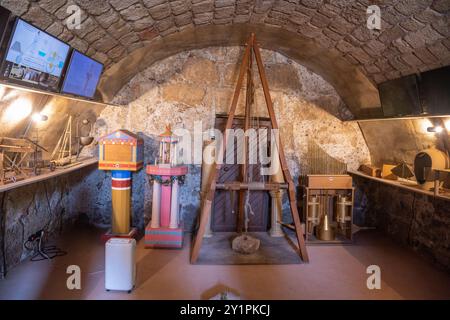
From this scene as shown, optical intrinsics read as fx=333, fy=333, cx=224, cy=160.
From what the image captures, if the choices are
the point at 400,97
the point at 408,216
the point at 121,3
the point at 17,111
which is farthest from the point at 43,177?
the point at 408,216

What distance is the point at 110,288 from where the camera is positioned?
10.6 ft

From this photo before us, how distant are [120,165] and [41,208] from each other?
1104 millimetres

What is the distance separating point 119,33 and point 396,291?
399 centimetres

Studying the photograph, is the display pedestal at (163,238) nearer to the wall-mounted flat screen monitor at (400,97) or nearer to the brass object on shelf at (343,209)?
the brass object on shelf at (343,209)

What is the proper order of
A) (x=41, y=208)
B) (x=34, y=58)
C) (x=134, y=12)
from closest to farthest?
1. (x=34, y=58)
2. (x=134, y=12)
3. (x=41, y=208)

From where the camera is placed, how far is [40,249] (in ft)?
13.4

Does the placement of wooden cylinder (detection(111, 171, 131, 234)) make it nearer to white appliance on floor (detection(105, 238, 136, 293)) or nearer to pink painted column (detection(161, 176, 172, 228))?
pink painted column (detection(161, 176, 172, 228))

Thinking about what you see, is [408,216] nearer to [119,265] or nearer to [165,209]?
[165,209]

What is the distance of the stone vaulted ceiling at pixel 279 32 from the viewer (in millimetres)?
2940

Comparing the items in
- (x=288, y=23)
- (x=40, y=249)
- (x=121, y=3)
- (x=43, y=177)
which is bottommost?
(x=40, y=249)

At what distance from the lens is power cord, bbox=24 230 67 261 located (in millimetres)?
3926

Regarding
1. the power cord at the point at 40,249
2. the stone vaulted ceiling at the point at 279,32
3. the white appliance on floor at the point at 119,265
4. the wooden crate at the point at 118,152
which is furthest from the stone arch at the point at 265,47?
the white appliance on floor at the point at 119,265

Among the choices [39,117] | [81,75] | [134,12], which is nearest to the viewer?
[134,12]

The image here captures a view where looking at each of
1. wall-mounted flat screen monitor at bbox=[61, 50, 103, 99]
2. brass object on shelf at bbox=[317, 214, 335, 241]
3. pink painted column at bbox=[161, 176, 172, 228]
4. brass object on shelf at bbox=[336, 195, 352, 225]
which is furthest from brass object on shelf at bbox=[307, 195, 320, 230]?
wall-mounted flat screen monitor at bbox=[61, 50, 103, 99]
